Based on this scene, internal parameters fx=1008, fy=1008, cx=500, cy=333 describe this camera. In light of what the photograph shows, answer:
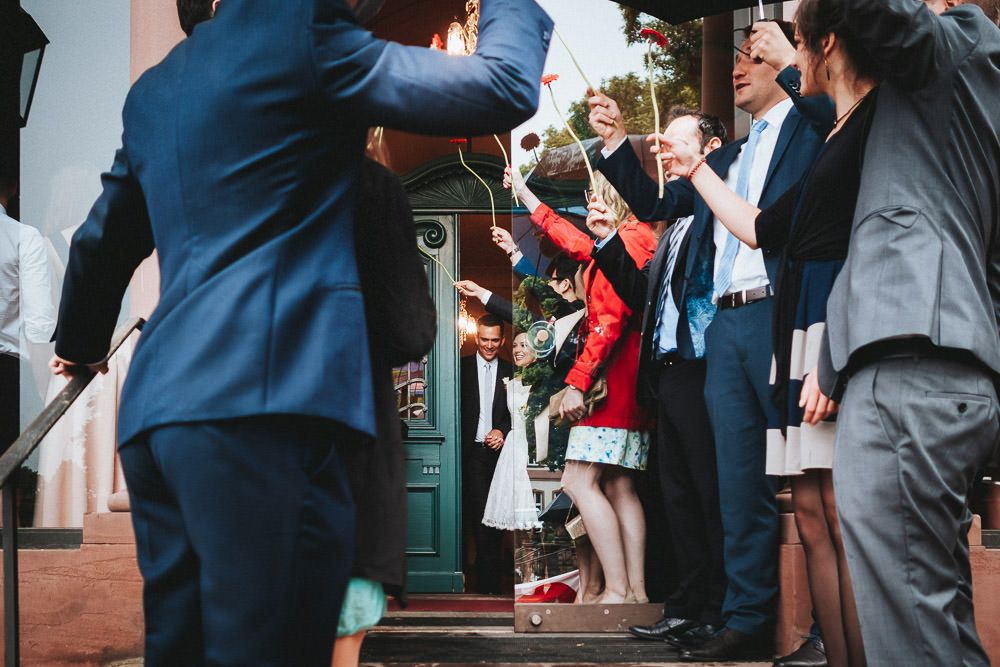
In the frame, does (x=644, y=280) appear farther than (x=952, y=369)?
Yes

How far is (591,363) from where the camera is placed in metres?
4.33

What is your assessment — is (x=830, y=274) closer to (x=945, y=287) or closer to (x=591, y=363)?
(x=945, y=287)

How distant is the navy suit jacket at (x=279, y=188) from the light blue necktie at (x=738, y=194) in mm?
2260

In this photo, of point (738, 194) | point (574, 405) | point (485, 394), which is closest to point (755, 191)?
point (738, 194)

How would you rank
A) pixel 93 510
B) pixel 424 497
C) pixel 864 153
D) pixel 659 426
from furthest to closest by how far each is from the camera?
1. pixel 424 497
2. pixel 93 510
3. pixel 659 426
4. pixel 864 153

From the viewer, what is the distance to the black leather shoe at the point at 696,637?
11.6 ft

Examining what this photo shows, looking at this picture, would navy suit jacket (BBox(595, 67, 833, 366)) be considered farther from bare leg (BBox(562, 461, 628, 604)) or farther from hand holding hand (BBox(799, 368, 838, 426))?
hand holding hand (BBox(799, 368, 838, 426))

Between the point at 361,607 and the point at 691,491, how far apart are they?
239 cm

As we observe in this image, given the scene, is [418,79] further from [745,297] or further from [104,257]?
[745,297]

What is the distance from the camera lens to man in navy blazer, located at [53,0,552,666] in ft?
4.32

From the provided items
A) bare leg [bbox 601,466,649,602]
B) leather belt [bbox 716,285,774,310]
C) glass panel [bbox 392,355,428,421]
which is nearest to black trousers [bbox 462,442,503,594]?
glass panel [bbox 392,355,428,421]

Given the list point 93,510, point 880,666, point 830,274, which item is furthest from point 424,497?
point 880,666

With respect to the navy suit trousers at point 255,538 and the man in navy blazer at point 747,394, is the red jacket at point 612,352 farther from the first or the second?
the navy suit trousers at point 255,538

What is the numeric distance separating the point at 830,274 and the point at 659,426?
153 cm
